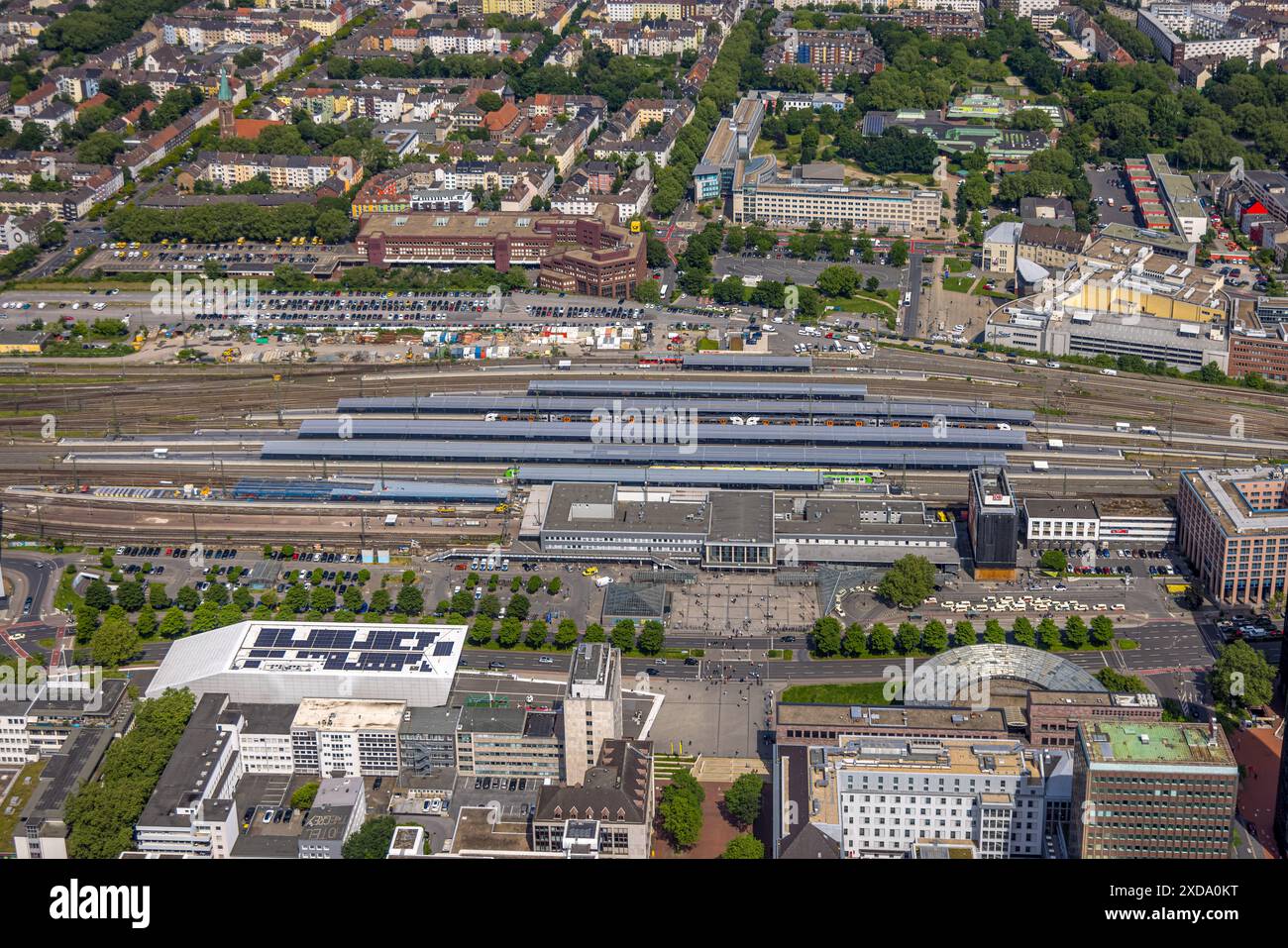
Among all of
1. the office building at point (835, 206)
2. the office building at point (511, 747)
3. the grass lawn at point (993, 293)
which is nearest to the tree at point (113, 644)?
the office building at point (511, 747)

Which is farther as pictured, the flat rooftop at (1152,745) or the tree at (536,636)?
the tree at (536,636)

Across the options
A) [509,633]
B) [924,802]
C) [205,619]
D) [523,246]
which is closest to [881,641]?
[924,802]

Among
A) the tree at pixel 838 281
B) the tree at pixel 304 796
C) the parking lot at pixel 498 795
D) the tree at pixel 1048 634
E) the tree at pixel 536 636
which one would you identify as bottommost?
the tree at pixel 304 796

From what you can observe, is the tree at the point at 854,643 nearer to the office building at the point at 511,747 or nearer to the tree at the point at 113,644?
the office building at the point at 511,747

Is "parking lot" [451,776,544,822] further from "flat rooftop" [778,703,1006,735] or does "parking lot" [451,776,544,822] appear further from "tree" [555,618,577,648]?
"tree" [555,618,577,648]

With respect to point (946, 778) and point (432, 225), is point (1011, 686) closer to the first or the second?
point (946, 778)

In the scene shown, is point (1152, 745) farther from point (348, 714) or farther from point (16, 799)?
point (16, 799)

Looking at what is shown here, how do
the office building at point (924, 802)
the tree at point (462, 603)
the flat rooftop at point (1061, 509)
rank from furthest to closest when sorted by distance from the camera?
the flat rooftop at point (1061, 509)
the tree at point (462, 603)
the office building at point (924, 802)

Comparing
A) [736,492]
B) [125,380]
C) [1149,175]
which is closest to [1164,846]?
[736,492]
